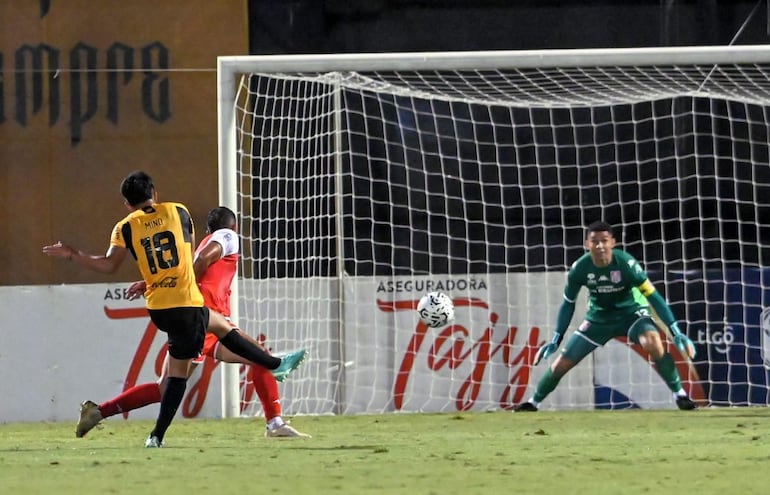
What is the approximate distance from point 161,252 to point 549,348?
4511 mm

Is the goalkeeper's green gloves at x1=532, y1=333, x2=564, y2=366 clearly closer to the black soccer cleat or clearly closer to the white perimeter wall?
the white perimeter wall

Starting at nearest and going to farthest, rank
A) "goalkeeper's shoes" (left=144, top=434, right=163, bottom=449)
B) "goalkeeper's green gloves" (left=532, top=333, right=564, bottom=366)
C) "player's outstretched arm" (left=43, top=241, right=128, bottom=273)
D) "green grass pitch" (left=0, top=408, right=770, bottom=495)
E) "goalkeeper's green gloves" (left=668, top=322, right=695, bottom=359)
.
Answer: "green grass pitch" (left=0, top=408, right=770, bottom=495) → "player's outstretched arm" (left=43, top=241, right=128, bottom=273) → "goalkeeper's shoes" (left=144, top=434, right=163, bottom=449) → "goalkeeper's green gloves" (left=668, top=322, right=695, bottom=359) → "goalkeeper's green gloves" (left=532, top=333, right=564, bottom=366)

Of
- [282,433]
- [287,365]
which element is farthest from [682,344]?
[282,433]

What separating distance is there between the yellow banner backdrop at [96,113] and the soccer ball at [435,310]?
4627 millimetres

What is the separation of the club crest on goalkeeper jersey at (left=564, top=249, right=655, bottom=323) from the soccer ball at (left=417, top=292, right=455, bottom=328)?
38.6 inches

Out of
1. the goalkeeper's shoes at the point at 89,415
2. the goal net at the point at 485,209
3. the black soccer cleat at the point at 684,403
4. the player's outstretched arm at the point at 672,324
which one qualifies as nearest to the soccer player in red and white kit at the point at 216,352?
the goalkeeper's shoes at the point at 89,415

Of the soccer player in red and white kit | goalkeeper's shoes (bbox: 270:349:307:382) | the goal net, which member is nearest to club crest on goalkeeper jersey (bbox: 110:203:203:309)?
the soccer player in red and white kit

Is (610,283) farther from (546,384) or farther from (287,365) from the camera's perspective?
(287,365)

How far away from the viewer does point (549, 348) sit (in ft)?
39.9

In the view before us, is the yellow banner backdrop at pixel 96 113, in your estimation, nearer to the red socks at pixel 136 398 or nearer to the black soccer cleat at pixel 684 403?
the black soccer cleat at pixel 684 403

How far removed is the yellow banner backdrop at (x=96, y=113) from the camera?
16.4 m

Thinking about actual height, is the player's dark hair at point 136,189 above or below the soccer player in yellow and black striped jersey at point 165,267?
above

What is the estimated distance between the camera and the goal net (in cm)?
1317

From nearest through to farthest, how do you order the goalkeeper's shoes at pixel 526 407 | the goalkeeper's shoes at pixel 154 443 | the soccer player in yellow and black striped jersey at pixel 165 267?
the soccer player in yellow and black striped jersey at pixel 165 267
the goalkeeper's shoes at pixel 154 443
the goalkeeper's shoes at pixel 526 407
